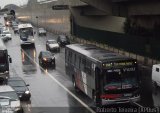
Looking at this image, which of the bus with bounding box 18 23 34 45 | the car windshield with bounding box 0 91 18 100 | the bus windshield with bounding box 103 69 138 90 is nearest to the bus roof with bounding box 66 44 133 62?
the bus windshield with bounding box 103 69 138 90

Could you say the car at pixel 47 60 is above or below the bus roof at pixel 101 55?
below

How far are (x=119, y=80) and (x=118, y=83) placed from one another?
166 mm

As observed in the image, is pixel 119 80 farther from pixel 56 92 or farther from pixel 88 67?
pixel 56 92

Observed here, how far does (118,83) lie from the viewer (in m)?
22.9

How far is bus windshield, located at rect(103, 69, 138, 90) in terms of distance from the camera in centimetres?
2286

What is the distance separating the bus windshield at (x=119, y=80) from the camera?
22.9 meters

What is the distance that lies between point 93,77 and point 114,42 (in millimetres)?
34449

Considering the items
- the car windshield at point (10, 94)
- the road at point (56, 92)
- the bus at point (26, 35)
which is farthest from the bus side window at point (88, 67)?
the bus at point (26, 35)

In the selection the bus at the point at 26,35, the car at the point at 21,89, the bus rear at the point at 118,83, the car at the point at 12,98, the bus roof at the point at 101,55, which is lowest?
the bus at the point at 26,35

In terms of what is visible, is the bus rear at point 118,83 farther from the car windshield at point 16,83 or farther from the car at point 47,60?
the car at point 47,60

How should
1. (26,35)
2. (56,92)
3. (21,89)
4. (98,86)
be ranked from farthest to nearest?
1. (26,35)
2. (56,92)
3. (21,89)
4. (98,86)

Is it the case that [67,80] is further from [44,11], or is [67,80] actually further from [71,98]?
[44,11]

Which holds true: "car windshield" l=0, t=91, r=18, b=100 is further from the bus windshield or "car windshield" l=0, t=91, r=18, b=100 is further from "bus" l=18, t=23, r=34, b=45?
"bus" l=18, t=23, r=34, b=45

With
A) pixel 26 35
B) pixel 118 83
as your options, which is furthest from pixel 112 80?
pixel 26 35
